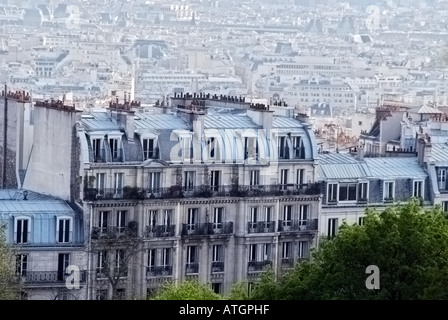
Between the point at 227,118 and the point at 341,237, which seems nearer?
the point at 341,237

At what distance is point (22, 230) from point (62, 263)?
47 cm

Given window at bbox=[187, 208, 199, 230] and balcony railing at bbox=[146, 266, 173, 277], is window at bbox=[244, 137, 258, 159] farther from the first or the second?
balcony railing at bbox=[146, 266, 173, 277]

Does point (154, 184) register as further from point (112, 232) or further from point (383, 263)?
point (383, 263)

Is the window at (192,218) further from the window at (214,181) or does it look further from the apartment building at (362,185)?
the apartment building at (362,185)

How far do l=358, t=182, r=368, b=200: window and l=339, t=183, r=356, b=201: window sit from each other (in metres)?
0.05

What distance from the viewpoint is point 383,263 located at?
15492 mm

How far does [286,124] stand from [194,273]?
2.30 meters

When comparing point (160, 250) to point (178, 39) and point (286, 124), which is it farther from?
point (178, 39)

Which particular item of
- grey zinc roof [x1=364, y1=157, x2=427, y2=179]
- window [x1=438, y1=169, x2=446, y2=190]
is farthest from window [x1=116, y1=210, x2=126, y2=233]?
window [x1=438, y1=169, x2=446, y2=190]

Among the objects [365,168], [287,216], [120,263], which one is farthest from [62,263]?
[365,168]

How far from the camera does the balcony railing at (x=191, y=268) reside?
21562 mm

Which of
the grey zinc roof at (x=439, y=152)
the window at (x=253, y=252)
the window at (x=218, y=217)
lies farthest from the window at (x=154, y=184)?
the grey zinc roof at (x=439, y=152)
